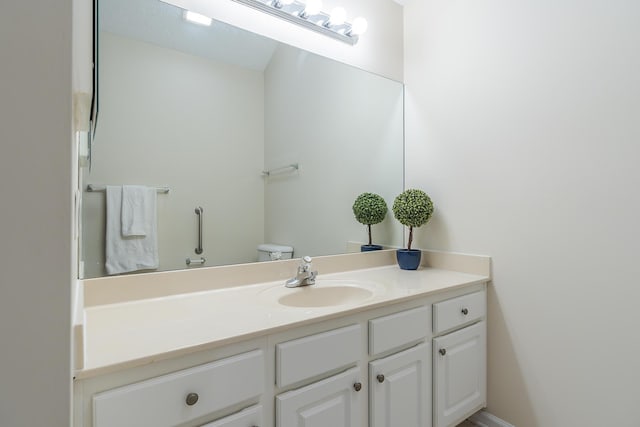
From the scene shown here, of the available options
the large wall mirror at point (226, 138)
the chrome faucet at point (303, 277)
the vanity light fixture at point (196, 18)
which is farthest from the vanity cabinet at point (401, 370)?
the vanity light fixture at point (196, 18)

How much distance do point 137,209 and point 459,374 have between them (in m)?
1.48

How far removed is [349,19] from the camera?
5.74 feet

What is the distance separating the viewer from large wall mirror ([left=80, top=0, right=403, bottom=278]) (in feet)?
3.80

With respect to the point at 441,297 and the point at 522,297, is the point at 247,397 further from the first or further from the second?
the point at 522,297

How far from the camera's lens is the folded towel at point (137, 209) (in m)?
1.18

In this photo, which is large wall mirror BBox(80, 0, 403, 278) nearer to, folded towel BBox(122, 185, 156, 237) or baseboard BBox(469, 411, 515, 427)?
folded towel BBox(122, 185, 156, 237)

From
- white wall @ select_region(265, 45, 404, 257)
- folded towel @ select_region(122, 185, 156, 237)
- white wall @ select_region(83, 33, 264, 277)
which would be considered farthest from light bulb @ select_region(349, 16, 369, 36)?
folded towel @ select_region(122, 185, 156, 237)

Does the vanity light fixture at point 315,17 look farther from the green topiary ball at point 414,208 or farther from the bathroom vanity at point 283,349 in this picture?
the bathroom vanity at point 283,349

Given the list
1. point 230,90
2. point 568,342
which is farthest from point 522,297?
point 230,90

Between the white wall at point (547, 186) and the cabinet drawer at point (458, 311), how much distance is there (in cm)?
9

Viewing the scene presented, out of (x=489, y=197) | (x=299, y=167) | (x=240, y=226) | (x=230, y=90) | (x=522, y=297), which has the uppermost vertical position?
(x=230, y=90)

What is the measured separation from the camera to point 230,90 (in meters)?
1.39

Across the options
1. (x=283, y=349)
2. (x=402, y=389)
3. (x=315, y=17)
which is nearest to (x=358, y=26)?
(x=315, y=17)

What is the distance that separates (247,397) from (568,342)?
50.4 inches
